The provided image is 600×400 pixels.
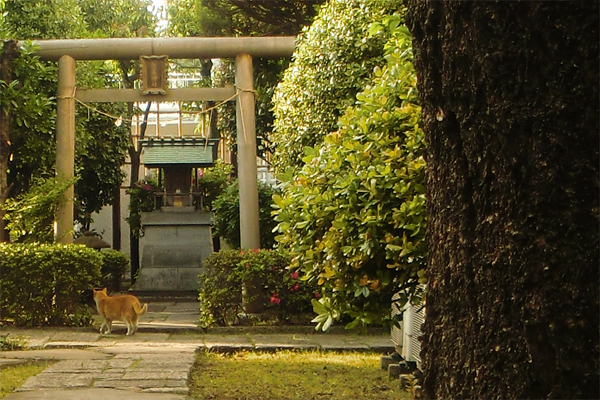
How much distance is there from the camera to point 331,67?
9.12 meters

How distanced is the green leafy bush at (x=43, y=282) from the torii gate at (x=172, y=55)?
1141 millimetres

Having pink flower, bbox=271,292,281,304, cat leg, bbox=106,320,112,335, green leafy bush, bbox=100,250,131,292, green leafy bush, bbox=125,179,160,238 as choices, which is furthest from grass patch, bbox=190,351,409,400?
green leafy bush, bbox=125,179,160,238

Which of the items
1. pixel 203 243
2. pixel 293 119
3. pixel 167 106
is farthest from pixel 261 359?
pixel 167 106

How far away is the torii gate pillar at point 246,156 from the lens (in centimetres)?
1135

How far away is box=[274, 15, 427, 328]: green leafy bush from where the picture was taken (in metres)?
4.30

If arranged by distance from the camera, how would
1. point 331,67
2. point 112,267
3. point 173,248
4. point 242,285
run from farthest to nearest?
1. point 173,248
2. point 112,267
3. point 242,285
4. point 331,67

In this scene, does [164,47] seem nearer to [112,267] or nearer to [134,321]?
[134,321]

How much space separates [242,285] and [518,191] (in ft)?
26.9

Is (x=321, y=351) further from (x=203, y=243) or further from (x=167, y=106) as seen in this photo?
(x=167, y=106)

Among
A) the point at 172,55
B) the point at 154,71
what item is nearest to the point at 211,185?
the point at 172,55

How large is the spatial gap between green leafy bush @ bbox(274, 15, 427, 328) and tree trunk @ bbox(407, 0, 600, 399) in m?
1.66

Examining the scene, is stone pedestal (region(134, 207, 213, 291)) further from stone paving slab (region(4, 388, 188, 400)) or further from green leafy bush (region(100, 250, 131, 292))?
stone paving slab (region(4, 388, 188, 400))

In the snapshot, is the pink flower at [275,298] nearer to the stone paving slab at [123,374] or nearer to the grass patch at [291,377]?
the grass patch at [291,377]

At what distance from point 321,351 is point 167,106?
70.3ft
